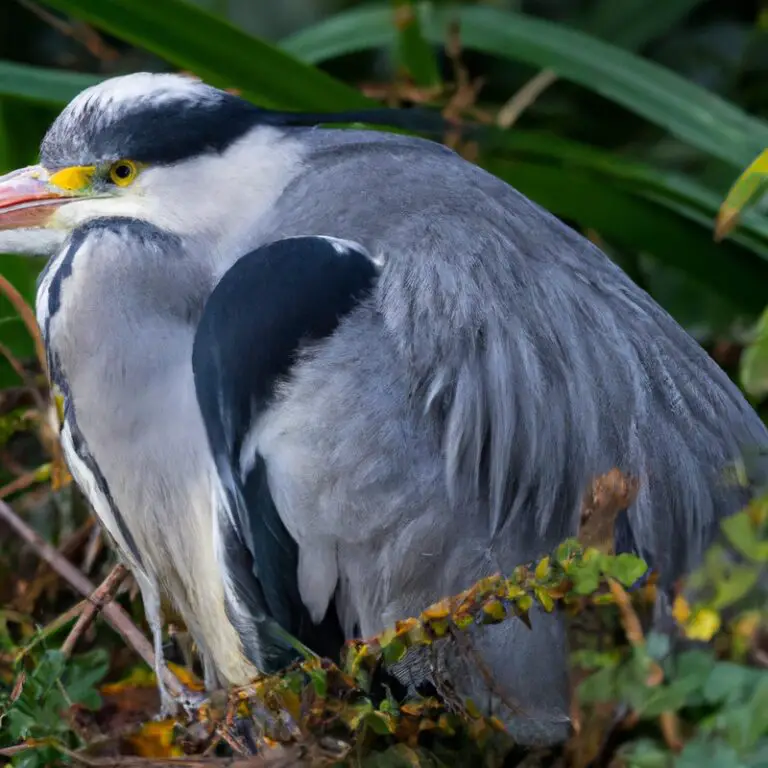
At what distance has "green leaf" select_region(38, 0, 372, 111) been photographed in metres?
2.10

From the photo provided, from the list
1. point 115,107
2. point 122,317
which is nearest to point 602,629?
point 122,317

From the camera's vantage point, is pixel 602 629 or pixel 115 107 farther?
pixel 115 107

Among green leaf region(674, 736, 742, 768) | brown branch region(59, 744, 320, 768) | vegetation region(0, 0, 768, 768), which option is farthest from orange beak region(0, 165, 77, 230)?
green leaf region(674, 736, 742, 768)

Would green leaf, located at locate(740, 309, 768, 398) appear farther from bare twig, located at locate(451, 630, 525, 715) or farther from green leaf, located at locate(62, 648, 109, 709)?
green leaf, located at locate(62, 648, 109, 709)

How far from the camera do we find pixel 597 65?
2.38m

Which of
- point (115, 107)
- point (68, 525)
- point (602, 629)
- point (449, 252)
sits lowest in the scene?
point (68, 525)

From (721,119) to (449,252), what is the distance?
103cm

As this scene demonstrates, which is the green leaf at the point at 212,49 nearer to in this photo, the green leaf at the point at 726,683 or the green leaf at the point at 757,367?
the green leaf at the point at 757,367

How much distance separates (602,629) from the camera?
1093 millimetres

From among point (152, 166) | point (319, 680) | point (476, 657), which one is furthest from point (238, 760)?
point (152, 166)

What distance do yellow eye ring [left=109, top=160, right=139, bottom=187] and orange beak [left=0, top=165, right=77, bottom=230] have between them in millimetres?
62

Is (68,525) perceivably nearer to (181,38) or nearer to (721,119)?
(181,38)

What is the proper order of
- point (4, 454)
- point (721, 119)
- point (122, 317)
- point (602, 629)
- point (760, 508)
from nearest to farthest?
point (760, 508) < point (602, 629) < point (122, 317) < point (4, 454) < point (721, 119)

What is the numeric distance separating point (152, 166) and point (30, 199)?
0.58 feet
